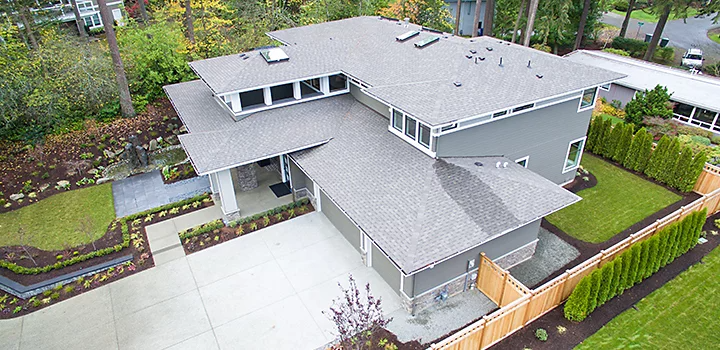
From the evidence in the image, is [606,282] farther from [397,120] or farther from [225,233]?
[225,233]

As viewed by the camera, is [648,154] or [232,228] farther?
[648,154]

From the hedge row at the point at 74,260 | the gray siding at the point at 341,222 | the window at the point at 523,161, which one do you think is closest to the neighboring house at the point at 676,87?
the window at the point at 523,161

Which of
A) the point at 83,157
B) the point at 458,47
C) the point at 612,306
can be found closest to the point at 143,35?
the point at 83,157

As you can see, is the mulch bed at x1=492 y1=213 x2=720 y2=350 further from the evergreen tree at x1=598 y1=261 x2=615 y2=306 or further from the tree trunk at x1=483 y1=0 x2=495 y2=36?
the tree trunk at x1=483 y1=0 x2=495 y2=36

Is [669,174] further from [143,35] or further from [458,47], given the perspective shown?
[143,35]

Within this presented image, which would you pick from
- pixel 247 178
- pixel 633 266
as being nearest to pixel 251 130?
pixel 247 178

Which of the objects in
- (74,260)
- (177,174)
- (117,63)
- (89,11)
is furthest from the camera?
(89,11)

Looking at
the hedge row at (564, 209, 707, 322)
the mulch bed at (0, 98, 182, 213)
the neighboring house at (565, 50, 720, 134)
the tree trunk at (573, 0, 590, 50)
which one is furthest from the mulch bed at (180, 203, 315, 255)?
the tree trunk at (573, 0, 590, 50)
